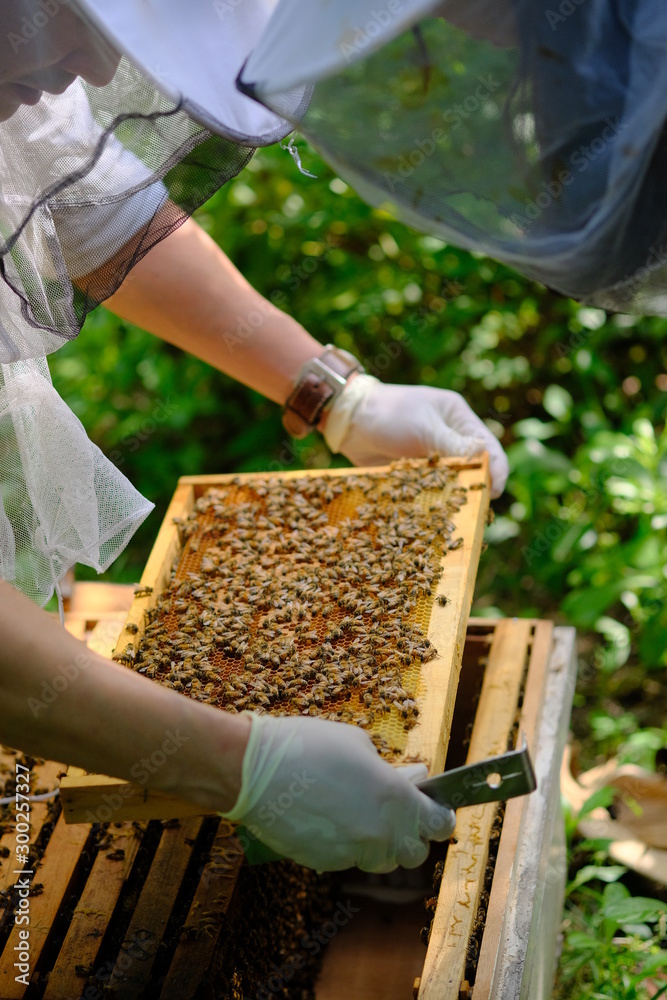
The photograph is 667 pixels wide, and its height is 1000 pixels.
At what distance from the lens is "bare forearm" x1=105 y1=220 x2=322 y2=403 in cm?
294

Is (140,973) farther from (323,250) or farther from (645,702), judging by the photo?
(323,250)

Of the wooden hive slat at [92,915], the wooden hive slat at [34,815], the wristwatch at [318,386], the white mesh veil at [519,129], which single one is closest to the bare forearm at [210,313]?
the wristwatch at [318,386]

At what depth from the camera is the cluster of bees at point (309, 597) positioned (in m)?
2.16

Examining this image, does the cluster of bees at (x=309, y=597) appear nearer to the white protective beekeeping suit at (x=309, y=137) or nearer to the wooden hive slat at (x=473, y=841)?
the white protective beekeeping suit at (x=309, y=137)

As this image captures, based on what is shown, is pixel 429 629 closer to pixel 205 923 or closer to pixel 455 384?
pixel 205 923

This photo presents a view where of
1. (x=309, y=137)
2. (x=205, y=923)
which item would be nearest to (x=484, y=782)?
(x=205, y=923)

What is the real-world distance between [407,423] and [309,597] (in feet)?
3.10

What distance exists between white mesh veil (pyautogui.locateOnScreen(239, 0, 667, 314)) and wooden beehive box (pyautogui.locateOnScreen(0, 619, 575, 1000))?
1.19 metres

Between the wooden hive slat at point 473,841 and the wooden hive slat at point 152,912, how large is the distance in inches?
27.6

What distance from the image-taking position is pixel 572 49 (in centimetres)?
198

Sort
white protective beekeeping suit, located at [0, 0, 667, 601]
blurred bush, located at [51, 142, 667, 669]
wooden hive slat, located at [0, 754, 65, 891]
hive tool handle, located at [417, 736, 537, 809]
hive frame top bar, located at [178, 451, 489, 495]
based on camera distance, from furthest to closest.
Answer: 1. blurred bush, located at [51, 142, 667, 669]
2. hive frame top bar, located at [178, 451, 489, 495]
3. wooden hive slat, located at [0, 754, 65, 891]
4. hive tool handle, located at [417, 736, 537, 809]
5. white protective beekeeping suit, located at [0, 0, 667, 601]

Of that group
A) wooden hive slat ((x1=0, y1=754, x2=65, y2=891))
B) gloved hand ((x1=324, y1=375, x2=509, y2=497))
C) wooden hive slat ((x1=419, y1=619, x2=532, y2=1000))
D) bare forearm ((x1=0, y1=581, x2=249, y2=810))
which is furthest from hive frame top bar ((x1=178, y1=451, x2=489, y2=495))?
bare forearm ((x1=0, y1=581, x2=249, y2=810))

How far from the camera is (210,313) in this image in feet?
9.81

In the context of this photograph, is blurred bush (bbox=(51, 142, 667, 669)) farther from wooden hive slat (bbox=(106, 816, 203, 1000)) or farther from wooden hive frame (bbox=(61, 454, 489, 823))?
wooden hive slat (bbox=(106, 816, 203, 1000))
